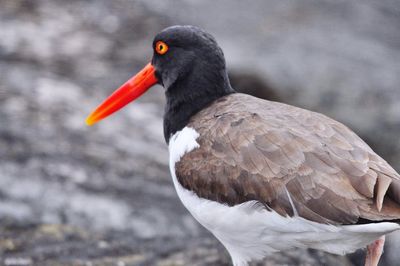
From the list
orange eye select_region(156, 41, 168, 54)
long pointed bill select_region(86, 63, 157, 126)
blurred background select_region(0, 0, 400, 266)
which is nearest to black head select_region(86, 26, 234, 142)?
orange eye select_region(156, 41, 168, 54)

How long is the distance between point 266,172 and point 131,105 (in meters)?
4.07

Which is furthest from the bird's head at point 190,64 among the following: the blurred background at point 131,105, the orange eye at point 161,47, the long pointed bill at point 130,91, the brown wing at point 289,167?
the blurred background at point 131,105

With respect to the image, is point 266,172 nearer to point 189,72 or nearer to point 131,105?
point 189,72

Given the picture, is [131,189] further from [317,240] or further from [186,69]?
[317,240]

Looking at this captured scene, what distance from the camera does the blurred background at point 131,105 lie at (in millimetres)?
5430

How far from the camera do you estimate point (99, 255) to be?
5234 millimetres

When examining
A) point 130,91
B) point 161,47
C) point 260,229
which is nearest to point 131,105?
point 130,91

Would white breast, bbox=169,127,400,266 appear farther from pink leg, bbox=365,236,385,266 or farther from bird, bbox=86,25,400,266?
pink leg, bbox=365,236,385,266

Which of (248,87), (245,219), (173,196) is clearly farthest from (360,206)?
(248,87)

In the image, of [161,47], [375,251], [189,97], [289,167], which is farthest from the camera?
[161,47]

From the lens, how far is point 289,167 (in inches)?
141

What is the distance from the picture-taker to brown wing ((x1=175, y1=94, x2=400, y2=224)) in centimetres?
340

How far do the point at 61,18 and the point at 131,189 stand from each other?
12.4 ft

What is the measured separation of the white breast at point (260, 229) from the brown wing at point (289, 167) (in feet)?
0.16
